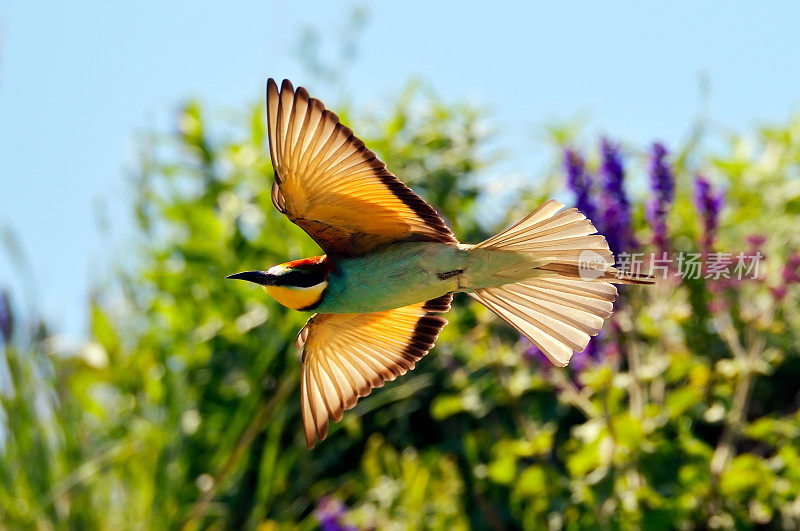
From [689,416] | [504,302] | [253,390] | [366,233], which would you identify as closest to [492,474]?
[689,416]

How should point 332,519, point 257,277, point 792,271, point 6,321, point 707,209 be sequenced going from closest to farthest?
1. point 257,277
2. point 707,209
3. point 792,271
4. point 332,519
5. point 6,321

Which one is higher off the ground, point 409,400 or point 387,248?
point 387,248

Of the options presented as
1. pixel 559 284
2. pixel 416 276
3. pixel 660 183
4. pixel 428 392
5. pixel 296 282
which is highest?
pixel 296 282

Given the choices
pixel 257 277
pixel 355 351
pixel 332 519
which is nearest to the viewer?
pixel 257 277

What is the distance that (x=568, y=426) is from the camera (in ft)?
10.0

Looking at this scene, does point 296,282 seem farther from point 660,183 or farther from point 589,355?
point 589,355

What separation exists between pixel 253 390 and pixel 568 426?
95 cm

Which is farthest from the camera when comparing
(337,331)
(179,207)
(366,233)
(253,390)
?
(179,207)

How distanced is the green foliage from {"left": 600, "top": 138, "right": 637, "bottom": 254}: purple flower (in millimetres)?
395

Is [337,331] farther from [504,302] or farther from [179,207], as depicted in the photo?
[179,207]

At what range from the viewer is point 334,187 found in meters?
1.34

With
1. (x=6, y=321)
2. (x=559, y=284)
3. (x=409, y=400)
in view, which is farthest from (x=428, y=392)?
(x=559, y=284)

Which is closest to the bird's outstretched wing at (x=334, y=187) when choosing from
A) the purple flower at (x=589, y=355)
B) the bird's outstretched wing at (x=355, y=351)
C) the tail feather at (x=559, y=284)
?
the tail feather at (x=559, y=284)

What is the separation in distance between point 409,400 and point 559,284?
5.87 feet
